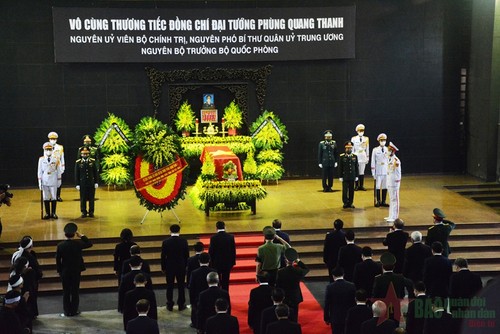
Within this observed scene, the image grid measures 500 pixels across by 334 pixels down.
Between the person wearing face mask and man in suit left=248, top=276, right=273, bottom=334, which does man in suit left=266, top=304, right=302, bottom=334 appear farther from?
the person wearing face mask

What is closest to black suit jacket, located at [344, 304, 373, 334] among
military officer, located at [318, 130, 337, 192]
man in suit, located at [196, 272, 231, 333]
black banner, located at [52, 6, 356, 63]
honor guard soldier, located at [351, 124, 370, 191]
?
man in suit, located at [196, 272, 231, 333]

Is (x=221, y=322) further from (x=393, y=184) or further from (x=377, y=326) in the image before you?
(x=393, y=184)

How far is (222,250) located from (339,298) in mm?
3050

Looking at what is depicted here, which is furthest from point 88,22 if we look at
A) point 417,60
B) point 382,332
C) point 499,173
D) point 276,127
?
point 382,332

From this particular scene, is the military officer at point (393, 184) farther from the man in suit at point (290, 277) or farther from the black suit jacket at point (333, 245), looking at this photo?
the man in suit at point (290, 277)

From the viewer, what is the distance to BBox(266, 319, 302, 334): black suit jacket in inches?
367

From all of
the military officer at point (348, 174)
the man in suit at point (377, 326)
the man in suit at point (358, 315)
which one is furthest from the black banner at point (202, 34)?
the man in suit at point (377, 326)

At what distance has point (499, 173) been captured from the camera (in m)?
22.0

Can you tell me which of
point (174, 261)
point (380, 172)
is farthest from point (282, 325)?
point (380, 172)

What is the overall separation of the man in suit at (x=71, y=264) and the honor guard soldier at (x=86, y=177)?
4866 millimetres

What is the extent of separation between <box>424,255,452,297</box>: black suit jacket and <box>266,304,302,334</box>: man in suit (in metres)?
3.91

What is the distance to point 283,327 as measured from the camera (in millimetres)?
9320

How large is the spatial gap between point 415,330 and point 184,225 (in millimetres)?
8070

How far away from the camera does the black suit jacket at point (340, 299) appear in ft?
37.0
